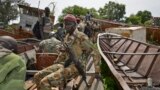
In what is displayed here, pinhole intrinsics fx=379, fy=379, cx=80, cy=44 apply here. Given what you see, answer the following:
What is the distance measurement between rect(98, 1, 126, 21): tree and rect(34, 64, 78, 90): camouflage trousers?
6801 cm

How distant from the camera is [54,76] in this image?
570cm

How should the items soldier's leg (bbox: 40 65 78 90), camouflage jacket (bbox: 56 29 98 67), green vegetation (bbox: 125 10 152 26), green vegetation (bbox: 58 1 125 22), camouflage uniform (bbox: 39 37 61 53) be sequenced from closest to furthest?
1. soldier's leg (bbox: 40 65 78 90)
2. camouflage jacket (bbox: 56 29 98 67)
3. camouflage uniform (bbox: 39 37 61 53)
4. green vegetation (bbox: 125 10 152 26)
5. green vegetation (bbox: 58 1 125 22)

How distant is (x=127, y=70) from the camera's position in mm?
10742

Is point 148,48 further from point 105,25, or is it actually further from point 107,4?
point 107,4

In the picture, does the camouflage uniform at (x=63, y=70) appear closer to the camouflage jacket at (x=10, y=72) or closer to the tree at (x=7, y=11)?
the camouflage jacket at (x=10, y=72)

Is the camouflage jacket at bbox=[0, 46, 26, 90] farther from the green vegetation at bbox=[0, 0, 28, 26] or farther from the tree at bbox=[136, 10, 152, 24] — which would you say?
the tree at bbox=[136, 10, 152, 24]

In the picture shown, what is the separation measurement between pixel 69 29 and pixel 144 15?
214ft

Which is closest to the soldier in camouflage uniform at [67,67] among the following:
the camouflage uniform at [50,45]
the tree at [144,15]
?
the camouflage uniform at [50,45]

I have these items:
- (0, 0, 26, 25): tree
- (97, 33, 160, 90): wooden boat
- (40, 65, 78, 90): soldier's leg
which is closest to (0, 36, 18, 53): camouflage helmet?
(40, 65, 78, 90): soldier's leg

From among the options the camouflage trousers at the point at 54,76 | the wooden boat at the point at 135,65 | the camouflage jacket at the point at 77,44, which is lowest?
the wooden boat at the point at 135,65

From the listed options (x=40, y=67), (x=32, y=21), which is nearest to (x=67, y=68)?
(x=40, y=67)

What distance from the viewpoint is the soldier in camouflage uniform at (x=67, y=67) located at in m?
5.62

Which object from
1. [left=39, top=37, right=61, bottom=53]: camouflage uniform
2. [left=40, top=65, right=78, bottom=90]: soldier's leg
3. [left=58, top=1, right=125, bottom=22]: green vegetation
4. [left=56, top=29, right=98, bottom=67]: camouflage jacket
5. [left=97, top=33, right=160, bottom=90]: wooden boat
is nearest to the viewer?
[left=40, top=65, right=78, bottom=90]: soldier's leg

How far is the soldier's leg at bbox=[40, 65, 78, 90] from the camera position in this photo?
5527 mm
